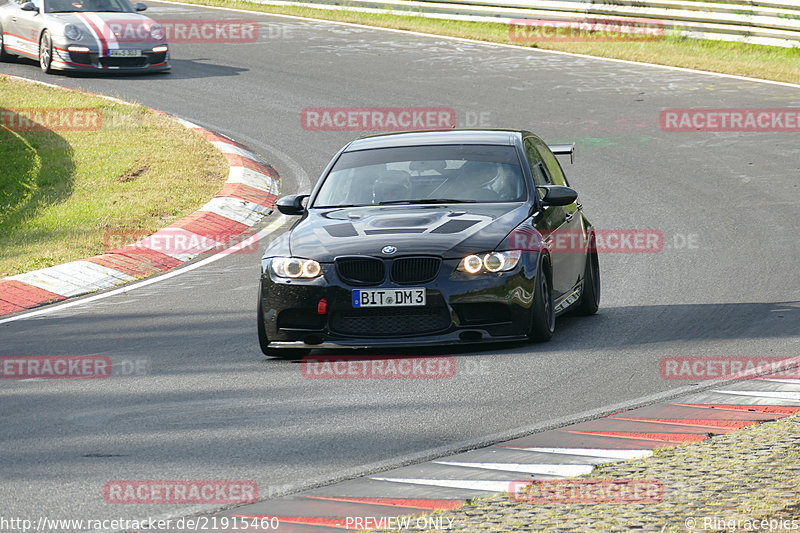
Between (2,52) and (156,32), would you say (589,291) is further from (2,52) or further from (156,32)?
(2,52)

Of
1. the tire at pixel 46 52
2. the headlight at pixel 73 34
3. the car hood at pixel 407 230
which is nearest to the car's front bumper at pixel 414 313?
the car hood at pixel 407 230

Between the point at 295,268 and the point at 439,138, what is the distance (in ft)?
6.95

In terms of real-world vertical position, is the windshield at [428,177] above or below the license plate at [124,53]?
above

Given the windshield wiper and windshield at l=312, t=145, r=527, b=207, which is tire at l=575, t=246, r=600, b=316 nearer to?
windshield at l=312, t=145, r=527, b=207

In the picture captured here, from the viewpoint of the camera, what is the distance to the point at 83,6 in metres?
23.8

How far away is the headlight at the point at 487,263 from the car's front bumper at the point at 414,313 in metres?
0.04

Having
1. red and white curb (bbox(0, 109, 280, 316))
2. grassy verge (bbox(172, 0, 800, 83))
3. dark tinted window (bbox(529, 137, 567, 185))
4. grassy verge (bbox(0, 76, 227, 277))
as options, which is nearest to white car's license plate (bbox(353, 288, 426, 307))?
dark tinted window (bbox(529, 137, 567, 185))

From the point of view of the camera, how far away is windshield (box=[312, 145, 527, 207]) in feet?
31.7

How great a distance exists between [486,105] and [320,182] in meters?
10.7

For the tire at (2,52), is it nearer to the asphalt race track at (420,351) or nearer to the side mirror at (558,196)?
the asphalt race track at (420,351)

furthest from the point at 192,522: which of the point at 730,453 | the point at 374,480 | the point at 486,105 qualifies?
the point at 486,105

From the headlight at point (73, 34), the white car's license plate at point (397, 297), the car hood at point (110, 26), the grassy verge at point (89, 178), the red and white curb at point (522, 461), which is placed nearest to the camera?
the red and white curb at point (522, 461)

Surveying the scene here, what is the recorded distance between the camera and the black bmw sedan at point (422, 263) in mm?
8477

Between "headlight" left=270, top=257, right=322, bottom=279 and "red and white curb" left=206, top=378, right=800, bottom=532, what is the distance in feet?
7.78
